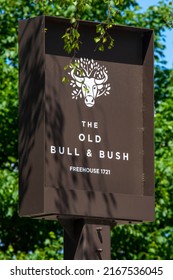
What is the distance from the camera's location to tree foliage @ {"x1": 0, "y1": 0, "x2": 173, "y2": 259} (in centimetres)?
1947

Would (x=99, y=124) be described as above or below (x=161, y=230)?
above

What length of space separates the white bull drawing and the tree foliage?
26.2 feet

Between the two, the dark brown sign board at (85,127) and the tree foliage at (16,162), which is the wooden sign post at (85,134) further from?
the tree foliage at (16,162)

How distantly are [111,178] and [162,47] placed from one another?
11.7 metres

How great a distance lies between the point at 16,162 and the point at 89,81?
33.3 ft

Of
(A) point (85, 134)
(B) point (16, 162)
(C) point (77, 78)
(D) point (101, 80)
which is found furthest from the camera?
(B) point (16, 162)

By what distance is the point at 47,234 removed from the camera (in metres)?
20.5

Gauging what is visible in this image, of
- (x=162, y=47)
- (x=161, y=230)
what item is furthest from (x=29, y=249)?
(x=162, y=47)

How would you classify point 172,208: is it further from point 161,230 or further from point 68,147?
point 68,147

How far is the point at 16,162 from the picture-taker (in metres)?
20.9

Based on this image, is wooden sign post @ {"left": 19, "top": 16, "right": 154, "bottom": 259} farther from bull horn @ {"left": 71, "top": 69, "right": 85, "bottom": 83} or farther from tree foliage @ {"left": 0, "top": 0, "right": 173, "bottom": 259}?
tree foliage @ {"left": 0, "top": 0, "right": 173, "bottom": 259}

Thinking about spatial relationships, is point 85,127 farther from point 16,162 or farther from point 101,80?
point 16,162

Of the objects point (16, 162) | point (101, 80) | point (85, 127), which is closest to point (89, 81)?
point (101, 80)

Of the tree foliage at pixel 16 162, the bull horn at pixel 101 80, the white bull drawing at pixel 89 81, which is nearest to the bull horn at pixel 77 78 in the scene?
the white bull drawing at pixel 89 81
